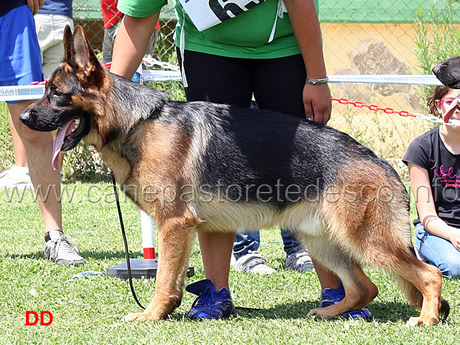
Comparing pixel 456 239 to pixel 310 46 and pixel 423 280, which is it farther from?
pixel 310 46

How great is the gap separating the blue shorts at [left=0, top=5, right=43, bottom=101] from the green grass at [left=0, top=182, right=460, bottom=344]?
1.41 meters

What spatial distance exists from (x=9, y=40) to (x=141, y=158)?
2165 millimetres

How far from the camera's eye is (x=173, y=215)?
3121 mm

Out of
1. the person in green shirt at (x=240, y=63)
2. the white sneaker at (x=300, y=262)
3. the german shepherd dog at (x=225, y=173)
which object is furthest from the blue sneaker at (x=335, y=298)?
the white sneaker at (x=300, y=262)

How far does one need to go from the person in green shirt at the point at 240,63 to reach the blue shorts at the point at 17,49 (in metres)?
1.47

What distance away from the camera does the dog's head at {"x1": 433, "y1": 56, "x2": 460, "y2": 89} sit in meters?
3.71

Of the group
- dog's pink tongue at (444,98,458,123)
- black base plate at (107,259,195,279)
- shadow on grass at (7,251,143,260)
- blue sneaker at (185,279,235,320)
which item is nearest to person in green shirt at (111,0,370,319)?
blue sneaker at (185,279,235,320)

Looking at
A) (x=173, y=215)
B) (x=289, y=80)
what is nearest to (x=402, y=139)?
(x=289, y=80)

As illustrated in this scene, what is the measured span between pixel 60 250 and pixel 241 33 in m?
2.29

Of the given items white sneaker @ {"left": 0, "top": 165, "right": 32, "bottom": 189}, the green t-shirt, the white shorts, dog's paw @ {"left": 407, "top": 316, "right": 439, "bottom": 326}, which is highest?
the green t-shirt

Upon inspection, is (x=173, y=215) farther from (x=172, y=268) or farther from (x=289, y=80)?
(x=289, y=80)

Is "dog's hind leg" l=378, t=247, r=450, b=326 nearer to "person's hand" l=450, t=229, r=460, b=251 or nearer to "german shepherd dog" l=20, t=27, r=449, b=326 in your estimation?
"german shepherd dog" l=20, t=27, r=449, b=326

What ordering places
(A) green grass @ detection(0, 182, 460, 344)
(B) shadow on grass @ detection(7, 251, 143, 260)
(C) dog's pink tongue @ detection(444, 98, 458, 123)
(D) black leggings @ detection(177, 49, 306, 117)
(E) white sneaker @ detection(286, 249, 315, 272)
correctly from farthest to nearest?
(B) shadow on grass @ detection(7, 251, 143, 260), (E) white sneaker @ detection(286, 249, 315, 272), (C) dog's pink tongue @ detection(444, 98, 458, 123), (D) black leggings @ detection(177, 49, 306, 117), (A) green grass @ detection(0, 182, 460, 344)

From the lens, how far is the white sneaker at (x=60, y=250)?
447 centimetres
